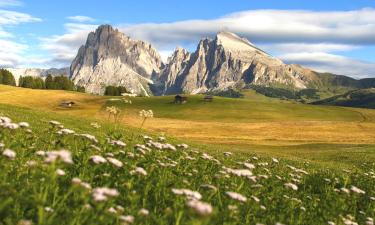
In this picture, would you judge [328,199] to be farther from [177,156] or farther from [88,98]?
[88,98]

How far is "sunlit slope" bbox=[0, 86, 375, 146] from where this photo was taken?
4096 inches

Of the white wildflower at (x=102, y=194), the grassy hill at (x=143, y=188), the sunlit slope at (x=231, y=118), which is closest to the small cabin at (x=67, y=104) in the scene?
the sunlit slope at (x=231, y=118)

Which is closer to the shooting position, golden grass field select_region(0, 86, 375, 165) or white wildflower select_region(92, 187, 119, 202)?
white wildflower select_region(92, 187, 119, 202)

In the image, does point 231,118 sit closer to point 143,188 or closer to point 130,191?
point 143,188

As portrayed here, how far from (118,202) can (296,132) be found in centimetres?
10648

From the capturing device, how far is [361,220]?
48.8ft

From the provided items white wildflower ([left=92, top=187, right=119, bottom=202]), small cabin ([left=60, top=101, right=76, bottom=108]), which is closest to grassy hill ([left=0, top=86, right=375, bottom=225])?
white wildflower ([left=92, top=187, right=119, bottom=202])

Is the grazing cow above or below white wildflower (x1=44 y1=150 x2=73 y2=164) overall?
below

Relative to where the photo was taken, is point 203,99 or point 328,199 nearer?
point 328,199

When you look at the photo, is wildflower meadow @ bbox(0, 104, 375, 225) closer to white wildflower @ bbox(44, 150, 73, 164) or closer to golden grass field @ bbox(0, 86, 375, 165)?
white wildflower @ bbox(44, 150, 73, 164)

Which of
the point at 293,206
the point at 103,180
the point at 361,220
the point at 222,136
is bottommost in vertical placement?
the point at 222,136

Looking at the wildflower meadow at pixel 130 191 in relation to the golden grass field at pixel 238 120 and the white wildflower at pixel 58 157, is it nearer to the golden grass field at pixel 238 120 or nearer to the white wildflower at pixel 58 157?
the white wildflower at pixel 58 157

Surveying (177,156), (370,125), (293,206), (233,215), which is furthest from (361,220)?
(370,125)

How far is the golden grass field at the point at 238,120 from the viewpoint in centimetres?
9431
